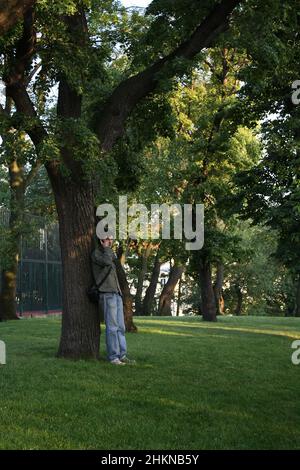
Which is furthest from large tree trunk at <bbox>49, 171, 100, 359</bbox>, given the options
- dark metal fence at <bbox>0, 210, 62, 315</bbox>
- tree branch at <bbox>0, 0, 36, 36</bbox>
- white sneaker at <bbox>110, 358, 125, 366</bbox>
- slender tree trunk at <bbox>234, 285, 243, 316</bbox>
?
slender tree trunk at <bbox>234, 285, 243, 316</bbox>

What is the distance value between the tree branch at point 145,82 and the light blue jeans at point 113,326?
264cm

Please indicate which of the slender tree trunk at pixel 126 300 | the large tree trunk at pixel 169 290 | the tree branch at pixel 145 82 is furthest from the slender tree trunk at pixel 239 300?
the tree branch at pixel 145 82

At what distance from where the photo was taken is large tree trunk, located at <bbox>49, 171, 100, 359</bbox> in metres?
9.84

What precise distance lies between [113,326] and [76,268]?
1.16 metres

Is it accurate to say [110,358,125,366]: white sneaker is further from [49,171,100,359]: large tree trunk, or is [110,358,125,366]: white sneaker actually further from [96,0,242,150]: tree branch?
[96,0,242,150]: tree branch

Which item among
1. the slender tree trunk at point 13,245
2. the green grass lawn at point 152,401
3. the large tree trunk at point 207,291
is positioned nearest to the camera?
the green grass lawn at point 152,401

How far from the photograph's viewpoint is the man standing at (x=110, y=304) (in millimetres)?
9602

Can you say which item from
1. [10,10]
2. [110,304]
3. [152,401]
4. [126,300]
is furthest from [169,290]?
[10,10]

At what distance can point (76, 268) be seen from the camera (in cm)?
991

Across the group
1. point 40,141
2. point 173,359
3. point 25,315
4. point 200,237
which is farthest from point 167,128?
point 25,315

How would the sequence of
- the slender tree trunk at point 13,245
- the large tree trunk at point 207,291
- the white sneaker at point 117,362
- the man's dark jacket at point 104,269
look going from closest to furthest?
1. the white sneaker at point 117,362
2. the man's dark jacket at point 104,269
3. the slender tree trunk at point 13,245
4. the large tree trunk at point 207,291

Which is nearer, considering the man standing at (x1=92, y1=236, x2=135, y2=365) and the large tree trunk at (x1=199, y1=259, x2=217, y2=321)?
the man standing at (x1=92, y1=236, x2=135, y2=365)

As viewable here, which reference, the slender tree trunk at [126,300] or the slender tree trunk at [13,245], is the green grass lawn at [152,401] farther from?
the slender tree trunk at [13,245]

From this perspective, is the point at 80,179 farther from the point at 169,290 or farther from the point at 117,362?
the point at 169,290
